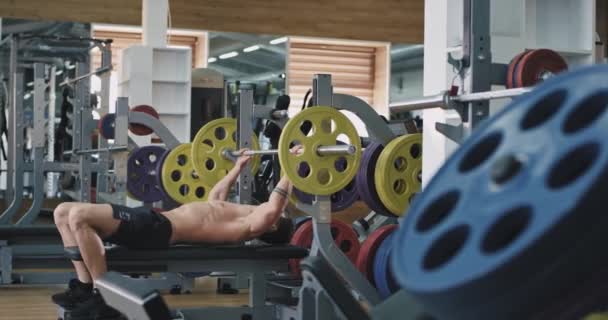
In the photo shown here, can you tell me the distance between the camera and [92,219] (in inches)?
152

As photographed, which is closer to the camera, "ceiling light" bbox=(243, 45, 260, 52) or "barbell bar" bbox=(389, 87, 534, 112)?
"barbell bar" bbox=(389, 87, 534, 112)

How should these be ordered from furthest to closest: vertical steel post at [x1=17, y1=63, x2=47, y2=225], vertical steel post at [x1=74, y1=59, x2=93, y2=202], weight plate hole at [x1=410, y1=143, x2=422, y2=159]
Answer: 1. vertical steel post at [x1=17, y1=63, x2=47, y2=225]
2. vertical steel post at [x1=74, y1=59, x2=93, y2=202]
3. weight plate hole at [x1=410, y1=143, x2=422, y2=159]

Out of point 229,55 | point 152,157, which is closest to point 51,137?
point 229,55

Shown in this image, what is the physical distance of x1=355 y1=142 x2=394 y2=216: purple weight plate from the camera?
13.7ft

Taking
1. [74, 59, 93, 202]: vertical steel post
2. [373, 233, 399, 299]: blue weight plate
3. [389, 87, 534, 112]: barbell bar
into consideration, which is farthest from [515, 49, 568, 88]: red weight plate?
[74, 59, 93, 202]: vertical steel post

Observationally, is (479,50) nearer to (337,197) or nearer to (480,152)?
(480,152)

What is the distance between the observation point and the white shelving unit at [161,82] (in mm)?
8273

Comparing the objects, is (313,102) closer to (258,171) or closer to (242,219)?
(242,219)

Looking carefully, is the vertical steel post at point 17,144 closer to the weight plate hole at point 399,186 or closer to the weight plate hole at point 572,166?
the weight plate hole at point 399,186

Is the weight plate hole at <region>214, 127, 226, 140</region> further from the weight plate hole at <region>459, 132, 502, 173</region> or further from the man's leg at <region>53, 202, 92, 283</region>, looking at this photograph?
the weight plate hole at <region>459, 132, 502, 173</region>

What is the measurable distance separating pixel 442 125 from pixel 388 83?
25.6 feet

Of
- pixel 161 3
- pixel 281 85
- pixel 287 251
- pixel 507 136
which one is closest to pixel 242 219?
pixel 287 251

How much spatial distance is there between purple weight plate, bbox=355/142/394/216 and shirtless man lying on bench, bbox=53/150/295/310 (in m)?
0.33

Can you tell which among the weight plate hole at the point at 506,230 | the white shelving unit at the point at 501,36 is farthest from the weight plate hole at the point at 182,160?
the weight plate hole at the point at 506,230
